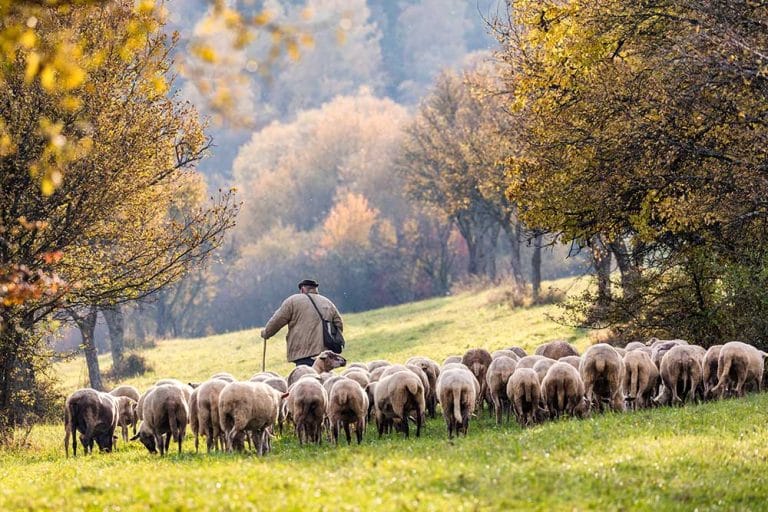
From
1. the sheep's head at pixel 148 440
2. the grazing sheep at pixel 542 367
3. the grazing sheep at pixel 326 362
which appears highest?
the grazing sheep at pixel 326 362

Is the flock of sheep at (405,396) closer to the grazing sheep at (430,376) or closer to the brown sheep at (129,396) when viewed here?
the grazing sheep at (430,376)

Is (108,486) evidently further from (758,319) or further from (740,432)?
(758,319)

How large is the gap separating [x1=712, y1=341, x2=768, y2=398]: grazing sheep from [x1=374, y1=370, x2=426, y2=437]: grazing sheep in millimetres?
5229

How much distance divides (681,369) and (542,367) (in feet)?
7.75

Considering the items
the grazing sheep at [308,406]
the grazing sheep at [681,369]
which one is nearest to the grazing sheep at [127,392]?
the grazing sheep at [308,406]

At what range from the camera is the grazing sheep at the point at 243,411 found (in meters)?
14.2

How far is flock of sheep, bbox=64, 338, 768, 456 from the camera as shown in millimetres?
15000

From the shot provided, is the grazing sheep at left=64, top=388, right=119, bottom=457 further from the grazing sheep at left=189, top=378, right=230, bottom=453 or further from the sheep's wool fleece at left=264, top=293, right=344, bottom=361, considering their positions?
the sheep's wool fleece at left=264, top=293, right=344, bottom=361

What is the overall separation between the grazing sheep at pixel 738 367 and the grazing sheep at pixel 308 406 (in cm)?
664

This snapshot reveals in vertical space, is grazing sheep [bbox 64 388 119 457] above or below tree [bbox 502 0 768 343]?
below

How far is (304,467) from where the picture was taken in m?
11.5

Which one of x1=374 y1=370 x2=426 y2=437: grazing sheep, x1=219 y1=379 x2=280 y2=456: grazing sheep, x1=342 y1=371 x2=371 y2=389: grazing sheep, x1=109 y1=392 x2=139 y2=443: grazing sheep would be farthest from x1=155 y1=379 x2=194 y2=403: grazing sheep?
x1=374 y1=370 x2=426 y2=437: grazing sheep

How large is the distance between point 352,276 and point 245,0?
2905 inches

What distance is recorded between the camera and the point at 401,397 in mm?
15234
